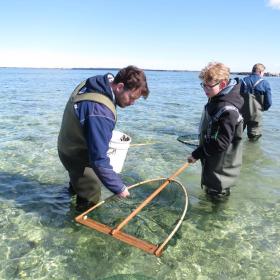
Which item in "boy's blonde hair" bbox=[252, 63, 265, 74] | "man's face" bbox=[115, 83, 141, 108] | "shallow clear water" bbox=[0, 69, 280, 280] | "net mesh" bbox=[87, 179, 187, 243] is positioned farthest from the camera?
"boy's blonde hair" bbox=[252, 63, 265, 74]

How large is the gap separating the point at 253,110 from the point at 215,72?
636 cm

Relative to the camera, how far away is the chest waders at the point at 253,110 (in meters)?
10.8

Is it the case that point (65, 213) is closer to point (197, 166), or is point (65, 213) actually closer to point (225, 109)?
point (225, 109)

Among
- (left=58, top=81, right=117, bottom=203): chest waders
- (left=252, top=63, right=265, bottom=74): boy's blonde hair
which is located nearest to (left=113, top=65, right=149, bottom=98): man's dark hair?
(left=58, top=81, right=117, bottom=203): chest waders

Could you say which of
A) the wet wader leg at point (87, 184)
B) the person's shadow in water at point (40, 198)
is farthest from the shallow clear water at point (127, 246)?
Answer: the wet wader leg at point (87, 184)

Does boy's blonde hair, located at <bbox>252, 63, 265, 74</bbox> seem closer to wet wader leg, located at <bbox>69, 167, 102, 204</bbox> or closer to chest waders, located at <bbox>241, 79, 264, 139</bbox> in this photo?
chest waders, located at <bbox>241, 79, 264, 139</bbox>

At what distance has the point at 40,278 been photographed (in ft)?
15.4

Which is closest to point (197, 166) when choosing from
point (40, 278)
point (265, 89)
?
point (265, 89)

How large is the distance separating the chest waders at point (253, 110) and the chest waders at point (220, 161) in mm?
5263

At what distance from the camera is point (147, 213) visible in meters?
6.50

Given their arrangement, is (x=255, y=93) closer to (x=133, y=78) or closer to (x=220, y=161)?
(x=220, y=161)

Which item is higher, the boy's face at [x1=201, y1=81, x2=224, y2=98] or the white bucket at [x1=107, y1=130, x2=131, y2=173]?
the boy's face at [x1=201, y1=81, x2=224, y2=98]

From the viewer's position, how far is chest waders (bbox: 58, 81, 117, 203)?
15.2ft

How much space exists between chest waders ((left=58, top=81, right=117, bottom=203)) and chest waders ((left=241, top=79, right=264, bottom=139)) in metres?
6.83
